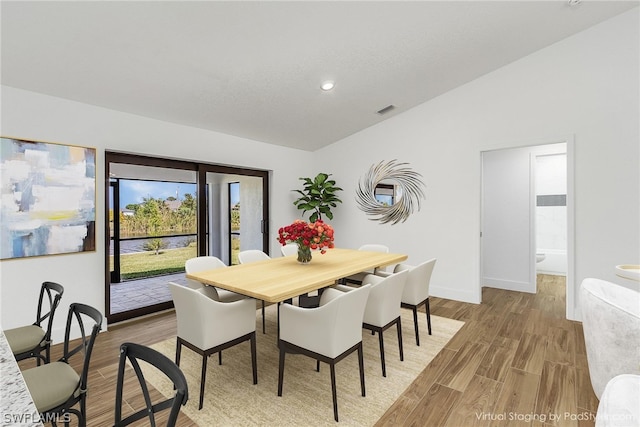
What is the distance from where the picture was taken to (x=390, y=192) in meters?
5.10

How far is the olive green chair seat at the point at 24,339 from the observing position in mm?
1878

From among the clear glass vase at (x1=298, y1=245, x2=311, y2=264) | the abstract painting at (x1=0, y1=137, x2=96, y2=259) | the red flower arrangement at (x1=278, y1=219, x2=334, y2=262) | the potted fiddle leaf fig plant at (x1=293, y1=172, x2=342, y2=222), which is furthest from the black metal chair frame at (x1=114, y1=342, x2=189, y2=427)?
the potted fiddle leaf fig plant at (x1=293, y1=172, x2=342, y2=222)

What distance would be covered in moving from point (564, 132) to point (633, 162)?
2.34ft

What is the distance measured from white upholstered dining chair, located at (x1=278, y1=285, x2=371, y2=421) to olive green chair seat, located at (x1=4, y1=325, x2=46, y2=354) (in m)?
1.56

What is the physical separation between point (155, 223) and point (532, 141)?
4919 millimetres

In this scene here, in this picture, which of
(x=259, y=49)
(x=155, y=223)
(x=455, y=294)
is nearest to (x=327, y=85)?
(x=259, y=49)

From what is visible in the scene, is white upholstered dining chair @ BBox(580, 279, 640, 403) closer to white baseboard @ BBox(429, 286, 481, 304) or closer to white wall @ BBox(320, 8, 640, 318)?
white wall @ BBox(320, 8, 640, 318)

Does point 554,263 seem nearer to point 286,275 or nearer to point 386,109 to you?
point 386,109

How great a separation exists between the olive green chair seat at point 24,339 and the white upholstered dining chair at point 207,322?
2.74 feet

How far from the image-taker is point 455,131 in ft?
14.5

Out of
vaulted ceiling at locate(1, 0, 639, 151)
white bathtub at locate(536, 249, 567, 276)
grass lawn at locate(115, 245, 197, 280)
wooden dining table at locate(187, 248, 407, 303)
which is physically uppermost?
vaulted ceiling at locate(1, 0, 639, 151)

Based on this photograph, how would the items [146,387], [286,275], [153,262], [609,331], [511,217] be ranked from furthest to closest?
[511,217] < [153,262] < [286,275] < [609,331] < [146,387]

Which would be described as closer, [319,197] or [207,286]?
[207,286]

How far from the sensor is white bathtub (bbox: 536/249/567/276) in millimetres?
5932
